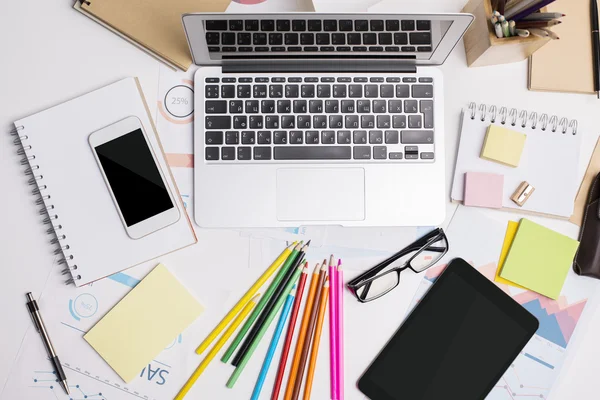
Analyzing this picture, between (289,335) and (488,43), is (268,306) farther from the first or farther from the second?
(488,43)

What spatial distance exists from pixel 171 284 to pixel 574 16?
932 millimetres

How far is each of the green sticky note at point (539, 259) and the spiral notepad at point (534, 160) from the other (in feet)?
0.14

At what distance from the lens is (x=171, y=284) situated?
87 cm

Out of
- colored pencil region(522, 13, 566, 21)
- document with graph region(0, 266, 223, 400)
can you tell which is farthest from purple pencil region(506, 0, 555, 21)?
document with graph region(0, 266, 223, 400)

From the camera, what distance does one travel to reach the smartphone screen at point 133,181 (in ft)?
2.84

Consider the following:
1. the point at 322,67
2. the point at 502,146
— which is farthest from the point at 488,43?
the point at 322,67

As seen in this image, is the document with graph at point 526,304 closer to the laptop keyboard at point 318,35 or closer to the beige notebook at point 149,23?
the laptop keyboard at point 318,35

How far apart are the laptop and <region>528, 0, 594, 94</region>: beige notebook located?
214mm

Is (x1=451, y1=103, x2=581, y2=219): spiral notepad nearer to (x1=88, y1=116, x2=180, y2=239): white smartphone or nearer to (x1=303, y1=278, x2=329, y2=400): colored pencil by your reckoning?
(x1=303, y1=278, x2=329, y2=400): colored pencil

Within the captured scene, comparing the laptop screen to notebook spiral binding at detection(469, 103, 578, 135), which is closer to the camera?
the laptop screen

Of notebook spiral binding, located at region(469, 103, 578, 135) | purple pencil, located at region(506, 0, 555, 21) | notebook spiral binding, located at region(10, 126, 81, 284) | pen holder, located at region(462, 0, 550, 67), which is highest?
purple pencil, located at region(506, 0, 555, 21)

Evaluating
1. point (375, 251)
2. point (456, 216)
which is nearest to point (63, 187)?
point (375, 251)

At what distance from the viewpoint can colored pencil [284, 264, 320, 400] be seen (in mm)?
857

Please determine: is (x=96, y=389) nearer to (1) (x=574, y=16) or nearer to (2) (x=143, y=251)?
(2) (x=143, y=251)
